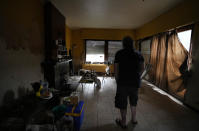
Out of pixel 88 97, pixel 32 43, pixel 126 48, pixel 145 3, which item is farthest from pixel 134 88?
pixel 145 3

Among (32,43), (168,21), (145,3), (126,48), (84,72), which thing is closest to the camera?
(126,48)

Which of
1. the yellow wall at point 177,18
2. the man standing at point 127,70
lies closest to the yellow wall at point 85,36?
the yellow wall at point 177,18

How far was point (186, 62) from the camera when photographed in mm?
2527

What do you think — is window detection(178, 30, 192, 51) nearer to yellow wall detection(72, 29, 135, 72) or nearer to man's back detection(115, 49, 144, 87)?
man's back detection(115, 49, 144, 87)

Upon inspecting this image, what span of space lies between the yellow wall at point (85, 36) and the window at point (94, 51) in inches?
11.4

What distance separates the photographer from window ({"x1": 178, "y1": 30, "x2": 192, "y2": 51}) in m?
2.60

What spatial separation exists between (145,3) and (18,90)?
10.9ft

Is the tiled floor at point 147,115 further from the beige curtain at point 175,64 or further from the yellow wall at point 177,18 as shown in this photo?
the yellow wall at point 177,18

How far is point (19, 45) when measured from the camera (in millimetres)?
1789

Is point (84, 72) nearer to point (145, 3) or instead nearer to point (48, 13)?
point (48, 13)

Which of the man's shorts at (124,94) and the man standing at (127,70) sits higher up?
the man standing at (127,70)

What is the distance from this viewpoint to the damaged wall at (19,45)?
1.50 meters

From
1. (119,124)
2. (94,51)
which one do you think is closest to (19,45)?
(119,124)

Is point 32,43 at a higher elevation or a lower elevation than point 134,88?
higher
